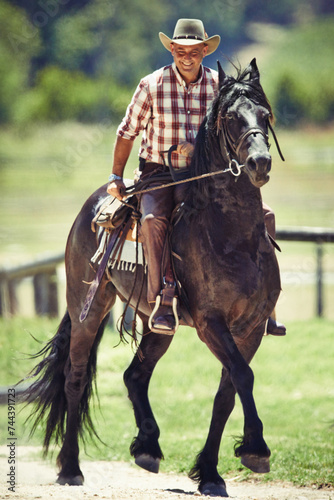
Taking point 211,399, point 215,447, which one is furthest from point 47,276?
point 215,447

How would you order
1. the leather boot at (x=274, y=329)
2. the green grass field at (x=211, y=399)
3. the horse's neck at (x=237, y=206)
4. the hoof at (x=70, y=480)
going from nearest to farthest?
the horse's neck at (x=237, y=206), the leather boot at (x=274, y=329), the hoof at (x=70, y=480), the green grass field at (x=211, y=399)

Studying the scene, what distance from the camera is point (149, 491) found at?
17.2ft

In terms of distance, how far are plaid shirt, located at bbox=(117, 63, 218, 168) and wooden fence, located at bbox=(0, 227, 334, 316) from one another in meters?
4.78

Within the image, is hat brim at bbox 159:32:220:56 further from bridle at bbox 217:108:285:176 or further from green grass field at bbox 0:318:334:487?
green grass field at bbox 0:318:334:487

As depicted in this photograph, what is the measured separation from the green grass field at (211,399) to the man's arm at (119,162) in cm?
174

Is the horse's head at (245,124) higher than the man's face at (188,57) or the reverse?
the reverse

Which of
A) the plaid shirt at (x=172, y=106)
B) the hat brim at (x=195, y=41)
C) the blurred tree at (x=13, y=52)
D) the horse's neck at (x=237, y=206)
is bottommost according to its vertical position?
the horse's neck at (x=237, y=206)

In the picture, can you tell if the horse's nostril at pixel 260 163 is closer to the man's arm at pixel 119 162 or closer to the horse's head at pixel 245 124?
the horse's head at pixel 245 124

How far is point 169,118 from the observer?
216 inches

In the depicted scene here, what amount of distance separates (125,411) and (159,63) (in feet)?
112

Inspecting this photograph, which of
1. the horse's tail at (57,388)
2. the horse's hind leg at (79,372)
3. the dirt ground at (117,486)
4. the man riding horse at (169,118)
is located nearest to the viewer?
the dirt ground at (117,486)

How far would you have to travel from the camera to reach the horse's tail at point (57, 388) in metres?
6.40

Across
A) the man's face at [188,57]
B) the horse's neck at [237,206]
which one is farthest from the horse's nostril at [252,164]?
the man's face at [188,57]

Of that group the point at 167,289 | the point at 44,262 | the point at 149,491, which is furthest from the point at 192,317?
the point at 44,262
